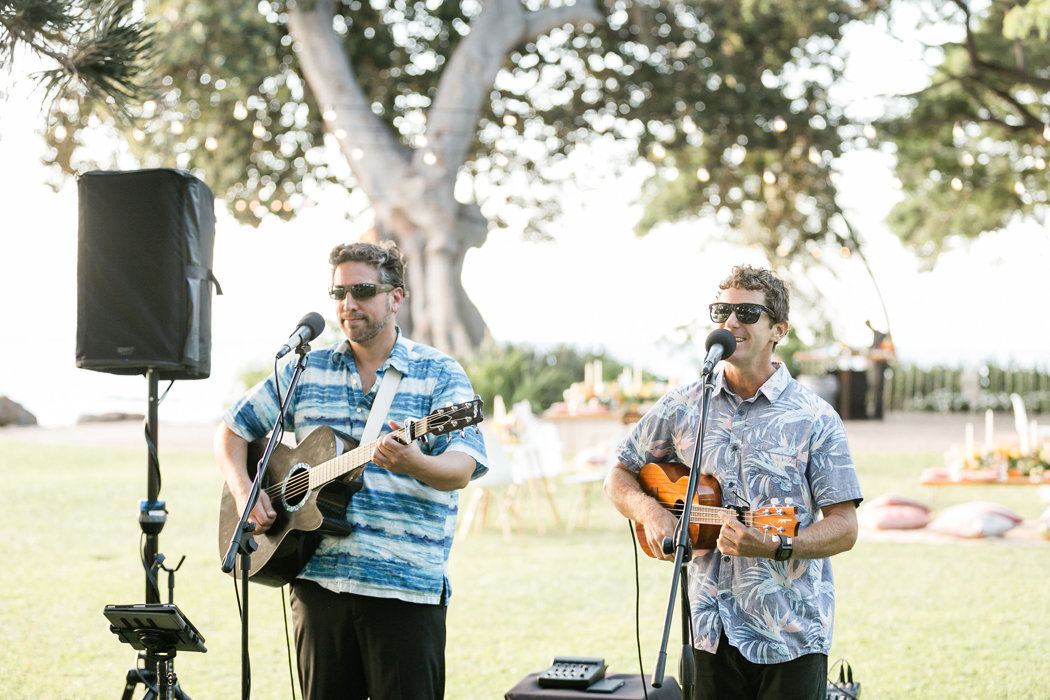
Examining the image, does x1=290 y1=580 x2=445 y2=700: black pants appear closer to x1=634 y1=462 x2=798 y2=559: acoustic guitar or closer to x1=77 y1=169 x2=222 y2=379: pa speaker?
x1=634 y1=462 x2=798 y2=559: acoustic guitar

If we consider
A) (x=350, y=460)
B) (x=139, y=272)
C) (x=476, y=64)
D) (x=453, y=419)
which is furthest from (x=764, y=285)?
(x=476, y=64)

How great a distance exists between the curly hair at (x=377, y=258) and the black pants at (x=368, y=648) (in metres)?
1.03

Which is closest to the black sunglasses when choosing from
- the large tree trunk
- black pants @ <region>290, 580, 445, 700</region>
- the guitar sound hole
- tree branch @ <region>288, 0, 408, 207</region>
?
the guitar sound hole

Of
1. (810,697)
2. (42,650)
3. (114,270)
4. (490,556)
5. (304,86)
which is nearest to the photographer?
(810,697)

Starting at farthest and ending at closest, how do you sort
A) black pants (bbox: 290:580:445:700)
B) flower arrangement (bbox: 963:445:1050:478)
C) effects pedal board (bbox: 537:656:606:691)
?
flower arrangement (bbox: 963:445:1050:478), effects pedal board (bbox: 537:656:606:691), black pants (bbox: 290:580:445:700)

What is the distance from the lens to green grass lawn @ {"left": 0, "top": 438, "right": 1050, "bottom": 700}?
569cm

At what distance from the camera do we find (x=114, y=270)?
4.32m

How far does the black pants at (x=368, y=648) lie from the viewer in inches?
134

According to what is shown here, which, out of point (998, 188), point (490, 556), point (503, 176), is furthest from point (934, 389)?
point (490, 556)

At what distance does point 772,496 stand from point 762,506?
0.17 feet

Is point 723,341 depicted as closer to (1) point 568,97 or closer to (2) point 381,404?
(2) point 381,404

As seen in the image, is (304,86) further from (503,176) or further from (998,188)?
(998,188)

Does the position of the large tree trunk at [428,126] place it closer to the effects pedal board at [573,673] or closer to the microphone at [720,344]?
the effects pedal board at [573,673]

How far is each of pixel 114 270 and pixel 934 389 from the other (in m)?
22.0
